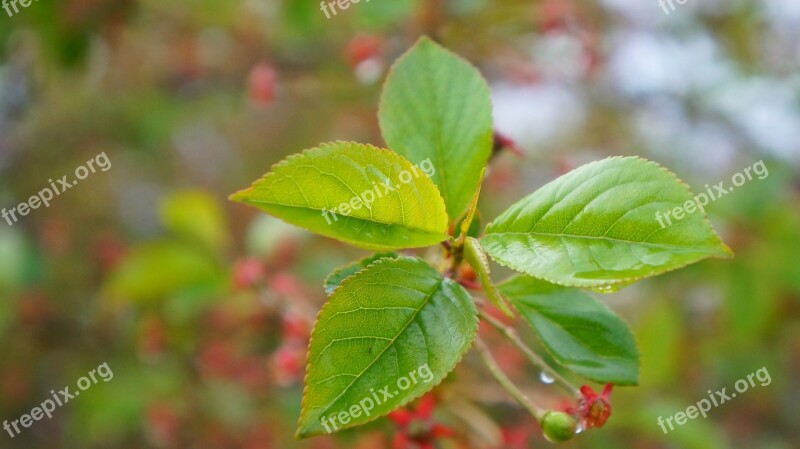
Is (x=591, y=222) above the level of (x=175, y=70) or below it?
below

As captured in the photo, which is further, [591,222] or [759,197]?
[759,197]

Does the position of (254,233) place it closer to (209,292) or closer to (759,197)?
(209,292)

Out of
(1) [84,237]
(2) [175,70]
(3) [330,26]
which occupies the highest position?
(2) [175,70]

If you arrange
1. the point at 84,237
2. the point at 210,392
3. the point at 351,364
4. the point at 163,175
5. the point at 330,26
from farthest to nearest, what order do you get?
the point at 163,175, the point at 84,237, the point at 330,26, the point at 210,392, the point at 351,364

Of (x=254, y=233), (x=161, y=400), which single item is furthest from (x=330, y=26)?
(x=161, y=400)

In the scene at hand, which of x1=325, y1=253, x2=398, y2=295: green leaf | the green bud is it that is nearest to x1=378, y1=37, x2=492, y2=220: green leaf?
x1=325, y1=253, x2=398, y2=295: green leaf

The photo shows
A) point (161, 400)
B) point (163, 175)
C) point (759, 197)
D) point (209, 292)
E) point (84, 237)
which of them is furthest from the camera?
point (163, 175)

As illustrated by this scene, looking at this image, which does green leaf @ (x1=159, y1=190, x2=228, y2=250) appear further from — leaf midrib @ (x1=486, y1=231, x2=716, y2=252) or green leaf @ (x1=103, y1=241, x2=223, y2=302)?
leaf midrib @ (x1=486, y1=231, x2=716, y2=252)

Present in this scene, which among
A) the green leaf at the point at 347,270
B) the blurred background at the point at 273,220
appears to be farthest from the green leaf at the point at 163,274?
the green leaf at the point at 347,270
